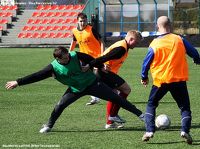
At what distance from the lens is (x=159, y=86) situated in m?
8.65

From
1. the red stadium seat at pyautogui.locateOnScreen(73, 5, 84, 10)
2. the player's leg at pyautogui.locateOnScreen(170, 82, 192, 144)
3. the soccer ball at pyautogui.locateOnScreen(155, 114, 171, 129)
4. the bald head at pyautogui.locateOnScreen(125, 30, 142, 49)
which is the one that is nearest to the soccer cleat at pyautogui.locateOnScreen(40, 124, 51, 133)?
the soccer ball at pyautogui.locateOnScreen(155, 114, 171, 129)

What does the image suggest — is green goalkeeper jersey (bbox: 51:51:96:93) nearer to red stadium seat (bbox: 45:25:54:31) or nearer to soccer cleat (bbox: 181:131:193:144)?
soccer cleat (bbox: 181:131:193:144)

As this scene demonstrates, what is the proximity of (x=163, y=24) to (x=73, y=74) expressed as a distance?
173 cm

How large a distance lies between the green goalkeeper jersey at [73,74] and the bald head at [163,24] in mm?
1541

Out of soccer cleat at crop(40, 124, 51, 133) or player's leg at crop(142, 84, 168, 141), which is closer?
player's leg at crop(142, 84, 168, 141)

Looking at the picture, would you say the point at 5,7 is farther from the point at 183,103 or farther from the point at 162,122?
the point at 183,103

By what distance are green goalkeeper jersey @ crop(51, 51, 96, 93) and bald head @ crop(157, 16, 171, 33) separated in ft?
5.06

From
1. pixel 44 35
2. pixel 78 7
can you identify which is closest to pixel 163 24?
pixel 44 35

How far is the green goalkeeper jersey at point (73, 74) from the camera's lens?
936cm

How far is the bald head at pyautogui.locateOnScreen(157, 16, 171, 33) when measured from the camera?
850 centimetres

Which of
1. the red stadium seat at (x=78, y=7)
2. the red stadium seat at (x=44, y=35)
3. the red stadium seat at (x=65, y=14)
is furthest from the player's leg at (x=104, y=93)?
the red stadium seat at (x=78, y=7)

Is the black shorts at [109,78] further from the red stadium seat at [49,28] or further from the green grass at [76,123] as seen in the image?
the red stadium seat at [49,28]

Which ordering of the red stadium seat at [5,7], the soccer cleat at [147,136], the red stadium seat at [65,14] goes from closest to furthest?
the soccer cleat at [147,136], the red stadium seat at [65,14], the red stadium seat at [5,7]

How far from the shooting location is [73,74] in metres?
9.41
